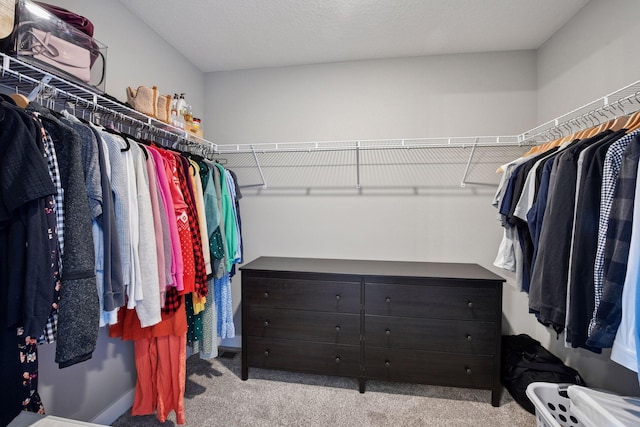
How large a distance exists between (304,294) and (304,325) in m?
0.21

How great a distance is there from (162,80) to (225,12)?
0.69 metres

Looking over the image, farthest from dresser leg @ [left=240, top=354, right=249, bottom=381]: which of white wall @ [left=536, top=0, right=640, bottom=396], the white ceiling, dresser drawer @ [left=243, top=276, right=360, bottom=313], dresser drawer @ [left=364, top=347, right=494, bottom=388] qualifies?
the white ceiling

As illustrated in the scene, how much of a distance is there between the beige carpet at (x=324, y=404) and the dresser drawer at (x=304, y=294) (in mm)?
550

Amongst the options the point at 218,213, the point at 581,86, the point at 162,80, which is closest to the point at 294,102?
the point at 162,80

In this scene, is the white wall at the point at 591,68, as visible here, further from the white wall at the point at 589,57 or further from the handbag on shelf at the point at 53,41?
the handbag on shelf at the point at 53,41

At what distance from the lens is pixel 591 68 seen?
1639 mm

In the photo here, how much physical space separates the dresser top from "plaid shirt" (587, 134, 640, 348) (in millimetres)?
813

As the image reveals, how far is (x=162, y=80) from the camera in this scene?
2.02 m

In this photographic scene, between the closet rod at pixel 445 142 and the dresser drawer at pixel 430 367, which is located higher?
the closet rod at pixel 445 142

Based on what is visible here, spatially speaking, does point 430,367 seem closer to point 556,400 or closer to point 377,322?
point 377,322

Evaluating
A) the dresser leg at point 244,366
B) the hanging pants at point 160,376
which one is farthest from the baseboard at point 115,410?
the dresser leg at point 244,366

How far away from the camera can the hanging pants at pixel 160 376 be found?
1.51m

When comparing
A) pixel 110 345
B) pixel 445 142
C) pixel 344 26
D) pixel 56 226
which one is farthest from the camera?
pixel 445 142

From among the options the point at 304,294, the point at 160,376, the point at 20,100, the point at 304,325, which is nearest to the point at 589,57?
the point at 304,294
